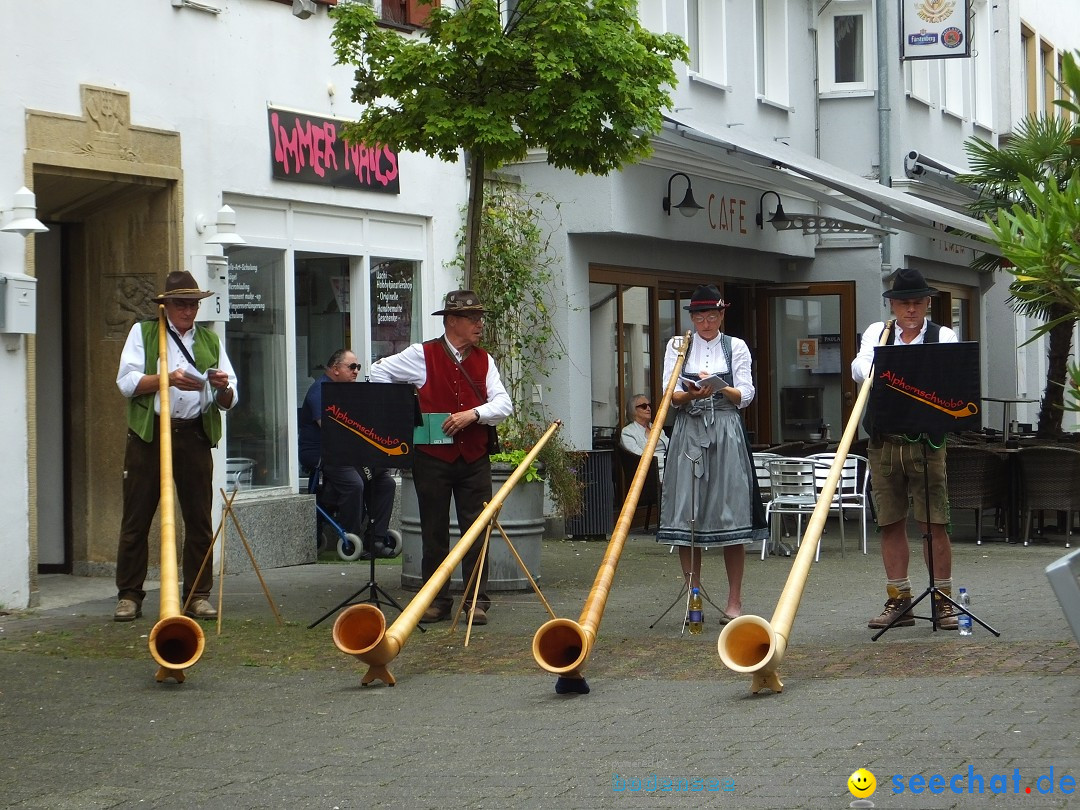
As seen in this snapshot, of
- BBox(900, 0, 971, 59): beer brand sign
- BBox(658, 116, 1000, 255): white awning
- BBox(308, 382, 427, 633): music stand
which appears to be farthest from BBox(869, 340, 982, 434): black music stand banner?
BBox(900, 0, 971, 59): beer brand sign

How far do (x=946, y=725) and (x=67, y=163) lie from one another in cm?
672

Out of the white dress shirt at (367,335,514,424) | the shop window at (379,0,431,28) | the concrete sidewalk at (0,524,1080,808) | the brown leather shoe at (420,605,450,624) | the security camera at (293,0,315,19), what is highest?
the shop window at (379,0,431,28)

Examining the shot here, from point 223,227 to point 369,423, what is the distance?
335cm

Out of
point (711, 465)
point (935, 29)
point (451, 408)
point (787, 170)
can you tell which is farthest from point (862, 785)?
point (935, 29)

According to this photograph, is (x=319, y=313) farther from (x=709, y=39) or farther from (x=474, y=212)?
(x=709, y=39)

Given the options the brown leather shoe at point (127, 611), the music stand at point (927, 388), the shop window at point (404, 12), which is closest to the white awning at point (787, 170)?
the shop window at point (404, 12)

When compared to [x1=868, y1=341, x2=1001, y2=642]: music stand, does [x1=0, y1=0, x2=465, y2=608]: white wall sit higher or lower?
higher

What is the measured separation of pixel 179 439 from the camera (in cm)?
927

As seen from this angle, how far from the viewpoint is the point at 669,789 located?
5246mm

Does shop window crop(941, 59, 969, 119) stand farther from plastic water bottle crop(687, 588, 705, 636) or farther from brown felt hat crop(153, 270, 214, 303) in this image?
brown felt hat crop(153, 270, 214, 303)

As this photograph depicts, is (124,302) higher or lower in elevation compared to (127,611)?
higher

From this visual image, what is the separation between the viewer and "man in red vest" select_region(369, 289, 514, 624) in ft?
30.0

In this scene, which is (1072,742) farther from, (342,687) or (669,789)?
(342,687)

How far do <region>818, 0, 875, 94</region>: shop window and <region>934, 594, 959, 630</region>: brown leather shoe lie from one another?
1281cm
